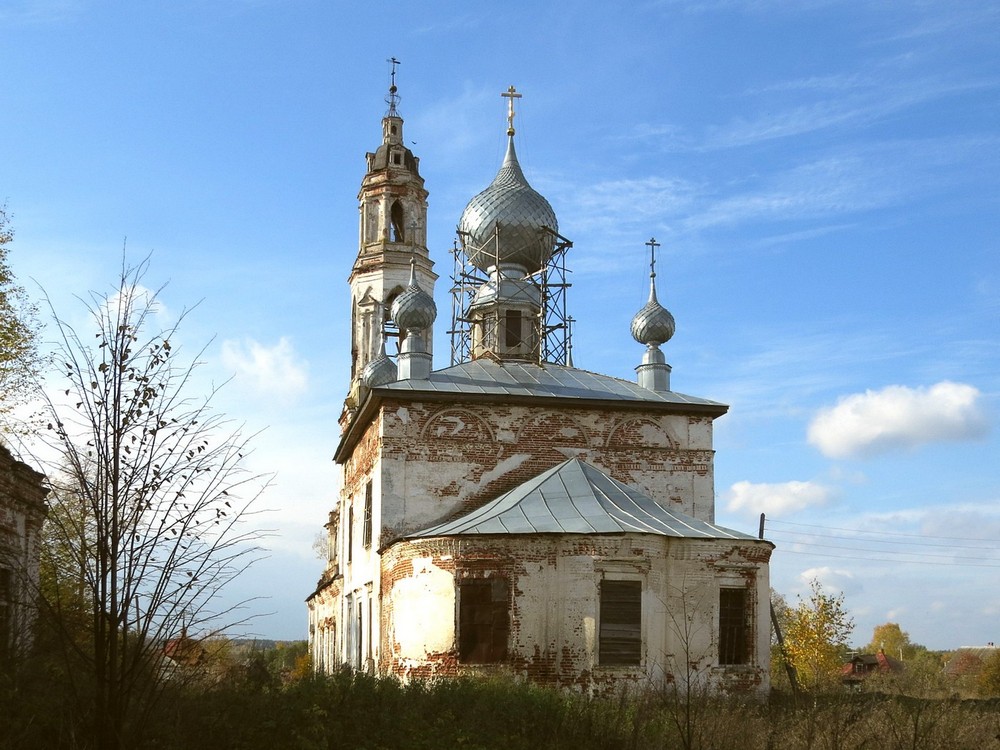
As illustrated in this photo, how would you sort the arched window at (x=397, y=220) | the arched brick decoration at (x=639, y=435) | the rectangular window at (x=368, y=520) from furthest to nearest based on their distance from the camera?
the arched window at (x=397, y=220) → the rectangular window at (x=368, y=520) → the arched brick decoration at (x=639, y=435)

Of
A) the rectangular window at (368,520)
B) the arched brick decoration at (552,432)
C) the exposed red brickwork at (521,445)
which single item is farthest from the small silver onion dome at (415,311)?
the arched brick decoration at (552,432)

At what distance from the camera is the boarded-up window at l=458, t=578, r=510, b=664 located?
54.1 ft

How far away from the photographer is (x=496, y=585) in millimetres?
16672

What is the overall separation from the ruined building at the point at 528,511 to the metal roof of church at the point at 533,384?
0.06 meters

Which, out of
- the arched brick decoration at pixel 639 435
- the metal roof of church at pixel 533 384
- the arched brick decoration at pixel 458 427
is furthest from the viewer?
the arched brick decoration at pixel 639 435

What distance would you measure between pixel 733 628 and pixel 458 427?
6200 mm

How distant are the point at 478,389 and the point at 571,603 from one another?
5.35 metres

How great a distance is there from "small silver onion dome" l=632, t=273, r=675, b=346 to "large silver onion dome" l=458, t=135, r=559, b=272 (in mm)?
3496

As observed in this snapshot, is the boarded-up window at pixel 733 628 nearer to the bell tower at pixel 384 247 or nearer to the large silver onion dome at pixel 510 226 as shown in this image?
the large silver onion dome at pixel 510 226

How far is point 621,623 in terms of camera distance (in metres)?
16.4

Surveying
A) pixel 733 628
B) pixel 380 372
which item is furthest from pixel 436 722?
pixel 380 372

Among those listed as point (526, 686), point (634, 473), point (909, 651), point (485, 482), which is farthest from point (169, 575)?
point (909, 651)

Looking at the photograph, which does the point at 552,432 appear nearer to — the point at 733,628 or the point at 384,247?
the point at 733,628

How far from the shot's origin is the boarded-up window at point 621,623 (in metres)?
16.2
